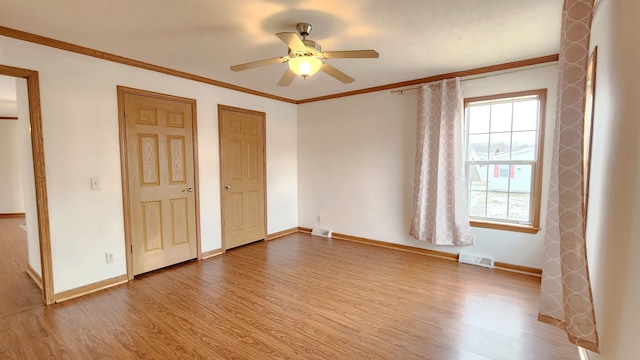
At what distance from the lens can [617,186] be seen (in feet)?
4.50

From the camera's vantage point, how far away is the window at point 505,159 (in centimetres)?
326

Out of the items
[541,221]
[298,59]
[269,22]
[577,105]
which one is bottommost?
[541,221]

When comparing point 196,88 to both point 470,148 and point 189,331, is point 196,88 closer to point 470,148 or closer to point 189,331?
point 189,331

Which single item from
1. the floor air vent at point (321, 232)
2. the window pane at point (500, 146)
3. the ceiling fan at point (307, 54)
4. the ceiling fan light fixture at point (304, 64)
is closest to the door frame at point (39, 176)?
the ceiling fan at point (307, 54)

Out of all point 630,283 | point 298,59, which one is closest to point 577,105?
point 630,283

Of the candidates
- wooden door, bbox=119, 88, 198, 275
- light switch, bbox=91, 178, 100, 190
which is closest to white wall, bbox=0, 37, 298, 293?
light switch, bbox=91, 178, 100, 190

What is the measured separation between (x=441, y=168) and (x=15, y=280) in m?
4.95

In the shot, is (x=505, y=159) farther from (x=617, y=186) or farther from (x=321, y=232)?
(x=321, y=232)

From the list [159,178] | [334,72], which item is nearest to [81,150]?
[159,178]

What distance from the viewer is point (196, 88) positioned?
12.3 feet

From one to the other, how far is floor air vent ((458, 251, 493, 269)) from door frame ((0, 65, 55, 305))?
4366 mm

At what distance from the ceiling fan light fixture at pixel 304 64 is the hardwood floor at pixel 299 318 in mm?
2030

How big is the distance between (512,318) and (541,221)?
1.36 m

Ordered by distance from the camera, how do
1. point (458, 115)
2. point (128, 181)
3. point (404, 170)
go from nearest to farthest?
point (128, 181)
point (458, 115)
point (404, 170)
